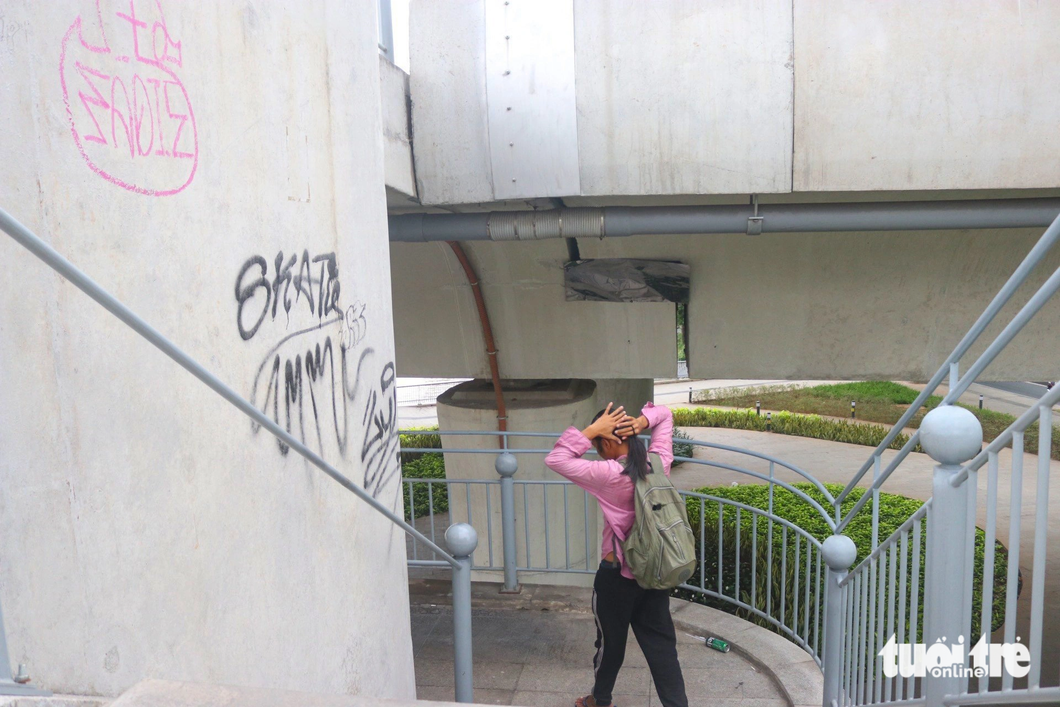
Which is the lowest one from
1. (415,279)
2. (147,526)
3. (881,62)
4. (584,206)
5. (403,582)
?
(403,582)

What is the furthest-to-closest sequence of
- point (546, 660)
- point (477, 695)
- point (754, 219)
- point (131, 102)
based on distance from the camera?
1. point (754, 219)
2. point (546, 660)
3. point (477, 695)
4. point (131, 102)

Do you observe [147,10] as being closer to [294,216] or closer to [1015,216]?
→ [294,216]

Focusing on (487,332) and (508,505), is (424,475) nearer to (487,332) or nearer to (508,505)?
(487,332)

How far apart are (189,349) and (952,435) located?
221 cm

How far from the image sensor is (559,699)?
14.9ft

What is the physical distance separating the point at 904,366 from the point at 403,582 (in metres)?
4.64

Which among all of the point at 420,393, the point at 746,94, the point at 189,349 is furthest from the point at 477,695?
the point at 420,393

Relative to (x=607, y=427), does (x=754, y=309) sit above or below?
above

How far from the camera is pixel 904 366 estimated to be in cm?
654

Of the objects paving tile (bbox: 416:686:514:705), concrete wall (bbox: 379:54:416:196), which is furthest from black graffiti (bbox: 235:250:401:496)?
concrete wall (bbox: 379:54:416:196)

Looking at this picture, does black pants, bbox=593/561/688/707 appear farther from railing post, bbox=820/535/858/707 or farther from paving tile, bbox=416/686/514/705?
paving tile, bbox=416/686/514/705

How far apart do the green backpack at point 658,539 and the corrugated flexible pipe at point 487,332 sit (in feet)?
10.8

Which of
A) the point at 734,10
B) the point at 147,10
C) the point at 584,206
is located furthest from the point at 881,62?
the point at 147,10

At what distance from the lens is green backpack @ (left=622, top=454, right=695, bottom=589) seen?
349cm
